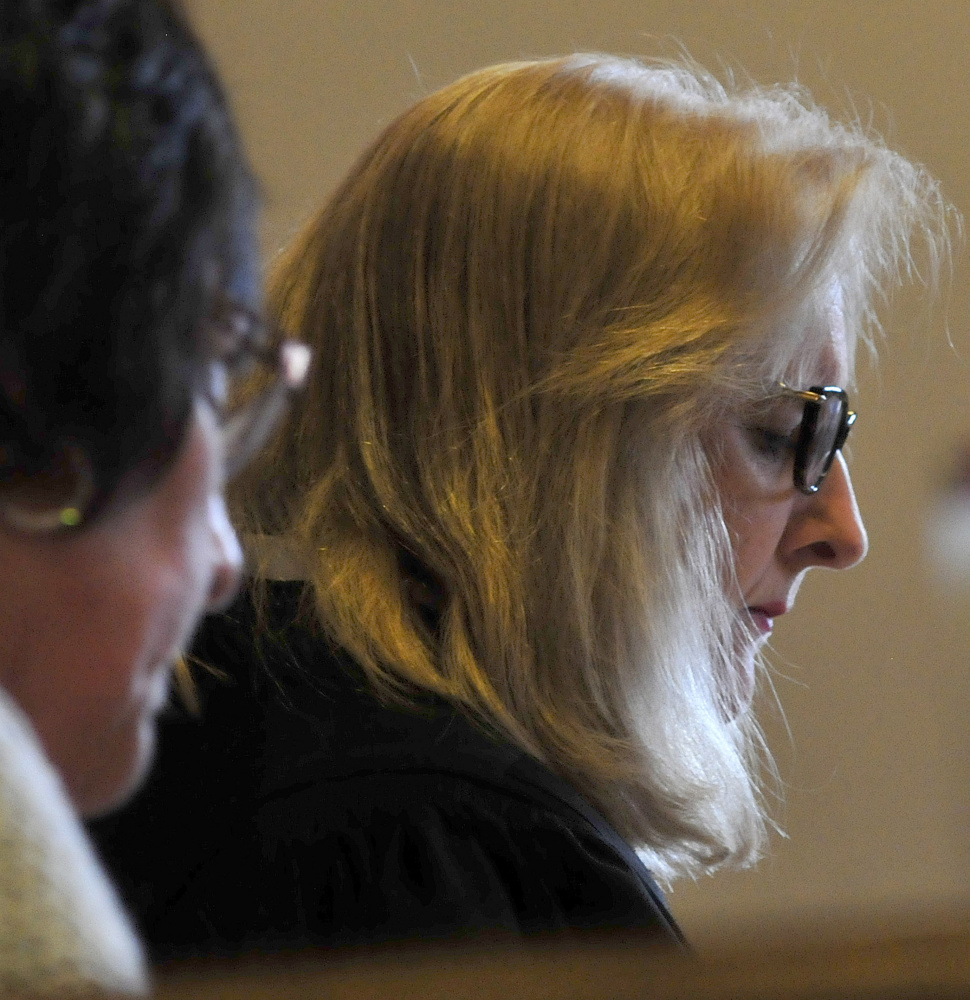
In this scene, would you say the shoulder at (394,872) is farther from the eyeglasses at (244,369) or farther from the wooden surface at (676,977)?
the wooden surface at (676,977)

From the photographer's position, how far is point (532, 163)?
2.02 feet

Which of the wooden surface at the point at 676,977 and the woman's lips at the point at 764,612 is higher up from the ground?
the wooden surface at the point at 676,977

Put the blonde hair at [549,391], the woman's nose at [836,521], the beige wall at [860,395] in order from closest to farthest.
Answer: the blonde hair at [549,391] < the woman's nose at [836,521] < the beige wall at [860,395]

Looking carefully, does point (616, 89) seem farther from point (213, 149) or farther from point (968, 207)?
point (968, 207)

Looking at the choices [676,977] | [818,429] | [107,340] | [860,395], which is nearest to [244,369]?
[107,340]

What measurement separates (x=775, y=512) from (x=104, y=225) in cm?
46

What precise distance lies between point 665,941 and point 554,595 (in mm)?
160

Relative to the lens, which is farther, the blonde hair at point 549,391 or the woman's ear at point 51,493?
the blonde hair at point 549,391

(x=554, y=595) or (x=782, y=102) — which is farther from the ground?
(x=782, y=102)

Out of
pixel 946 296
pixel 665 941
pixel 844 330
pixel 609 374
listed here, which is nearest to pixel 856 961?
pixel 665 941

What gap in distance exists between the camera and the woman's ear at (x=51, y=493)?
29 cm

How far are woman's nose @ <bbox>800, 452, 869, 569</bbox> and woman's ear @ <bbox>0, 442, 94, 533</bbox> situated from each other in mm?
483

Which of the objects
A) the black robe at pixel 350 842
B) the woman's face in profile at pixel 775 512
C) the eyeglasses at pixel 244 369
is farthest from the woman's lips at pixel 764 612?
the eyeglasses at pixel 244 369

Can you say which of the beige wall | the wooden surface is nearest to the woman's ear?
the wooden surface
